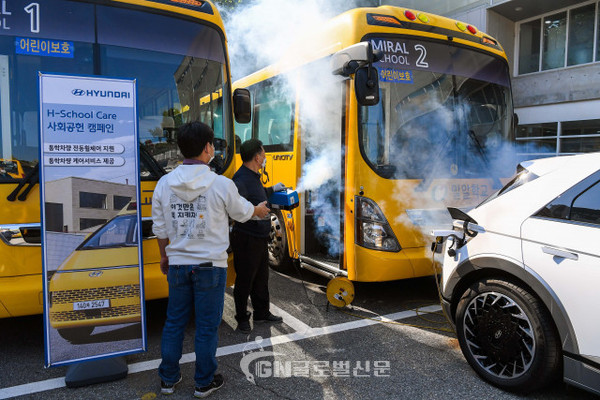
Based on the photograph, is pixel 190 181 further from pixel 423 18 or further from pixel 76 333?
pixel 423 18

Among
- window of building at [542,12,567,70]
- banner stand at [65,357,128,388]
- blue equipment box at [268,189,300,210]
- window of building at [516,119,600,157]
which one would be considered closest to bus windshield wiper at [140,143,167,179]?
blue equipment box at [268,189,300,210]

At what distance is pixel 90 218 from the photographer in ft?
10.7

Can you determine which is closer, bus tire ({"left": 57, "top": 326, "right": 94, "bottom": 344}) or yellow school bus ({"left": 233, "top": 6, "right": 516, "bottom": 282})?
bus tire ({"left": 57, "top": 326, "right": 94, "bottom": 344})

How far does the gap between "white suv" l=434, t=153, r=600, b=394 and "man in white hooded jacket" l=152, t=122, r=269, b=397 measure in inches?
64.9

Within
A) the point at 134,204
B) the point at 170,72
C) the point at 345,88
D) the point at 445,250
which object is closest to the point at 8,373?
the point at 134,204

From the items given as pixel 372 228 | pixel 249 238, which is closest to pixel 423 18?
pixel 372 228

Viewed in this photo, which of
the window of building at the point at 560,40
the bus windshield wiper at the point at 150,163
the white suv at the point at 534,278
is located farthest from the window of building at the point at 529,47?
the bus windshield wiper at the point at 150,163

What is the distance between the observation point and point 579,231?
2.74 meters

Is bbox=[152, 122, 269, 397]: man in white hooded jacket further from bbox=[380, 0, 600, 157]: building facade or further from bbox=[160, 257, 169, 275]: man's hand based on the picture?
bbox=[380, 0, 600, 157]: building facade

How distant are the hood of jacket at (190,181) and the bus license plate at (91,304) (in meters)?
1.07

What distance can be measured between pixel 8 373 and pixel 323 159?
3712 mm

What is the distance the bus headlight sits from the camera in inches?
182

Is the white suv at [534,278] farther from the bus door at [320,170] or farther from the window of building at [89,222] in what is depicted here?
the window of building at [89,222]

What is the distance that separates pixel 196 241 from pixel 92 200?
2.85 feet
